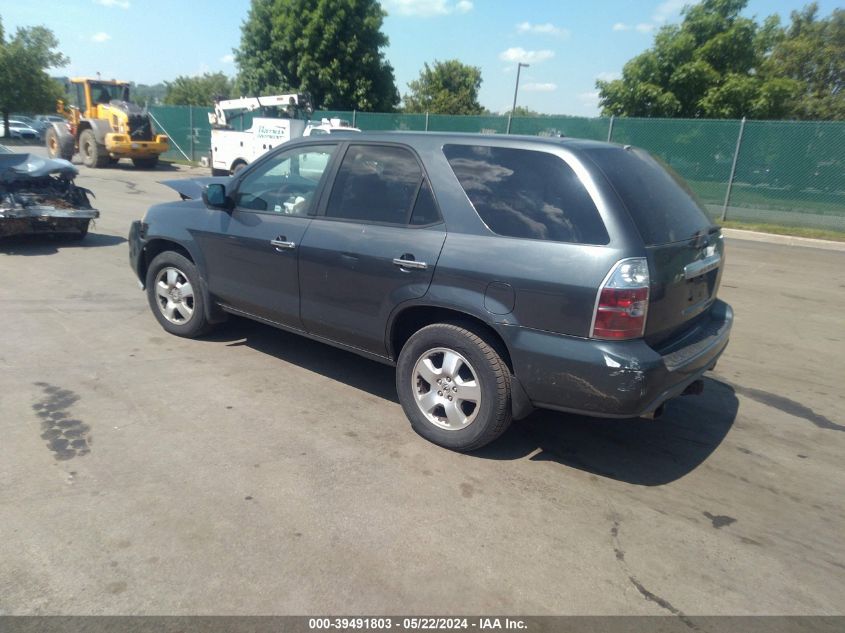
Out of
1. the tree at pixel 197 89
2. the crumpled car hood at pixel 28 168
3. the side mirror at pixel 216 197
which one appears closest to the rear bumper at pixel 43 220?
the crumpled car hood at pixel 28 168

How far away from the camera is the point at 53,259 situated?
8.60 m

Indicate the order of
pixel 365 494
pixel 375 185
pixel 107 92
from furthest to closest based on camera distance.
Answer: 1. pixel 107 92
2. pixel 375 185
3. pixel 365 494

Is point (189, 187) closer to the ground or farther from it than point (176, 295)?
farther from it

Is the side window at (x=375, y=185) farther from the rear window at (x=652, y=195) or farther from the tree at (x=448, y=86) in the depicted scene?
the tree at (x=448, y=86)

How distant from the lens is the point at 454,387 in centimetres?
388

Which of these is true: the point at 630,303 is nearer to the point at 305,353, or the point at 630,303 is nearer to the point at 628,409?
the point at 628,409

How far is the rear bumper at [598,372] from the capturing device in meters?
3.31

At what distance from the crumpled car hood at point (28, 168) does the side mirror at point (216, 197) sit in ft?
17.4

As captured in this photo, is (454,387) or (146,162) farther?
(146,162)

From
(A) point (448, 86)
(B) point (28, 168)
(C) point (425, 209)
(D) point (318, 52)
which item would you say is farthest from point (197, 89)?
(C) point (425, 209)

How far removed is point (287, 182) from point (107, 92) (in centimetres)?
2264

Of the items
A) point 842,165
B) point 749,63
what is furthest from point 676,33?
point 842,165

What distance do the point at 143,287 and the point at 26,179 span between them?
4.40 m

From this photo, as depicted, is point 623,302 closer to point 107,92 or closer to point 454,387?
point 454,387
